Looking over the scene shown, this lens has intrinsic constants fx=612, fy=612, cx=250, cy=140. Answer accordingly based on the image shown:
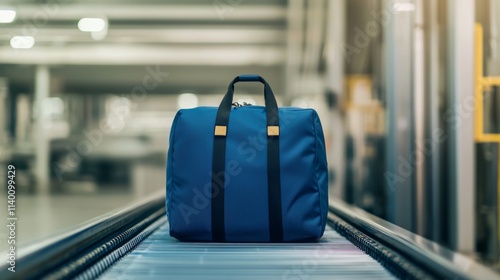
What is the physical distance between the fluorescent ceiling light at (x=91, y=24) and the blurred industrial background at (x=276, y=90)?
0.04 metres

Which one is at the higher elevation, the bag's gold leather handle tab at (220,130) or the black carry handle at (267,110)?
the black carry handle at (267,110)

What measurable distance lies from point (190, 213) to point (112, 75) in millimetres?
11225

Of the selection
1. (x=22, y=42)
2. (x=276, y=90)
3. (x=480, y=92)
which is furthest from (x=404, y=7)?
(x=22, y=42)

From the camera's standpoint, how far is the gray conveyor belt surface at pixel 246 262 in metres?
1.47

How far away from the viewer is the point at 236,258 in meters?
1.66

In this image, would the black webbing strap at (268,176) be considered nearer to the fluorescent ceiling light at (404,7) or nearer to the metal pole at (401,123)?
the metal pole at (401,123)

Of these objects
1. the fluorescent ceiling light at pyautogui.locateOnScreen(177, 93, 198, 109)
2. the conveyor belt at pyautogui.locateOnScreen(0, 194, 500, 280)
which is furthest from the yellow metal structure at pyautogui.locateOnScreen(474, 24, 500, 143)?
the fluorescent ceiling light at pyautogui.locateOnScreen(177, 93, 198, 109)

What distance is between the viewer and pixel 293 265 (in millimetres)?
1562

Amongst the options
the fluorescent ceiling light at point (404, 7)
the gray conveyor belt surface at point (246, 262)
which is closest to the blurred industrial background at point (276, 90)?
the fluorescent ceiling light at point (404, 7)

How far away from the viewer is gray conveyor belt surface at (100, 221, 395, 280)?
1.47 m

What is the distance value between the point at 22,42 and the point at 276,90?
576cm

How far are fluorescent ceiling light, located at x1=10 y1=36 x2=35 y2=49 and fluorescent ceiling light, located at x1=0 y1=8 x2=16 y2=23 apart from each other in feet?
10.3

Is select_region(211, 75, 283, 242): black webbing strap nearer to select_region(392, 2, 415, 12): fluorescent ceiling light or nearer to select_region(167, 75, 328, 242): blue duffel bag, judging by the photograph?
select_region(167, 75, 328, 242): blue duffel bag

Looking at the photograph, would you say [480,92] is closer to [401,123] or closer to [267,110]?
[401,123]
